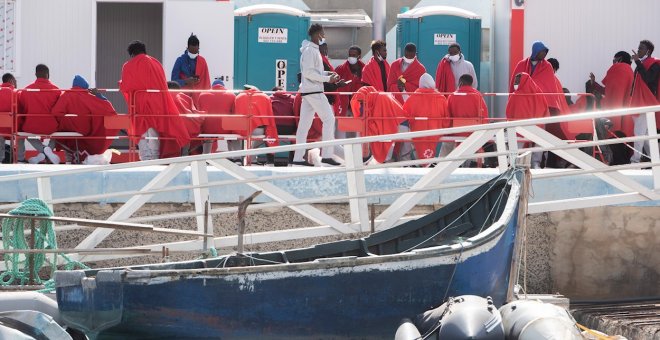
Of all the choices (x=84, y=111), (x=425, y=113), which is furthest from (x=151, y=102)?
(x=425, y=113)

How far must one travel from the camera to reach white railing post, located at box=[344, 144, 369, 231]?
33.7 ft

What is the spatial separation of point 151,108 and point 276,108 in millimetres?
1935

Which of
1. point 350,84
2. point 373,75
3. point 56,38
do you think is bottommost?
point 350,84

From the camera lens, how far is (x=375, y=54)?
15047mm

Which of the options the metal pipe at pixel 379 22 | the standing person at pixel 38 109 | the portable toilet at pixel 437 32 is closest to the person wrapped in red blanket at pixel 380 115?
the standing person at pixel 38 109

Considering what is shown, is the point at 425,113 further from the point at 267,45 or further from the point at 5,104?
the point at 267,45

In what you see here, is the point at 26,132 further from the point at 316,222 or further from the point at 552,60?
the point at 552,60

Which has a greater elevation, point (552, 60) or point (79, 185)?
point (552, 60)

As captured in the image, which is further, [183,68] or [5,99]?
[183,68]

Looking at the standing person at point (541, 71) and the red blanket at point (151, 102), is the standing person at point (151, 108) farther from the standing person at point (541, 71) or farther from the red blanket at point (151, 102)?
the standing person at point (541, 71)

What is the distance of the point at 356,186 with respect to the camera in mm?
10430

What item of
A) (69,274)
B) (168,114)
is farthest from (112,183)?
(69,274)

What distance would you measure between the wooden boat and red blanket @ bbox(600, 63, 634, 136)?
20.6 ft

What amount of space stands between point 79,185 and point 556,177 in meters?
4.34
